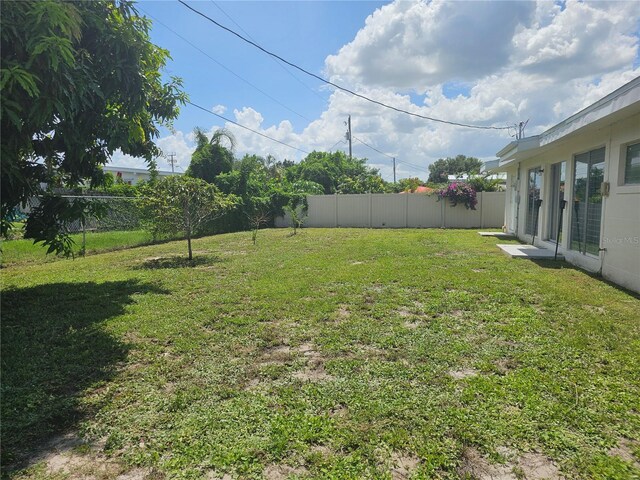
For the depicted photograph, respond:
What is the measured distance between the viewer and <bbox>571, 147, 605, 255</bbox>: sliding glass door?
22.7ft

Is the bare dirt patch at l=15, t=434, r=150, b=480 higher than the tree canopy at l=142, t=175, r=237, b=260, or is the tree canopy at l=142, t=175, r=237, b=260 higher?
the tree canopy at l=142, t=175, r=237, b=260

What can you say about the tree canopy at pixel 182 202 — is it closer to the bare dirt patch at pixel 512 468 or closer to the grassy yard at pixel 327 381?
the grassy yard at pixel 327 381

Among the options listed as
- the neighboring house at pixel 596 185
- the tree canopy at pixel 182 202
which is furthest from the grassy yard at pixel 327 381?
the tree canopy at pixel 182 202

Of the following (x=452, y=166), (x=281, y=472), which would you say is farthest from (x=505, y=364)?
(x=452, y=166)

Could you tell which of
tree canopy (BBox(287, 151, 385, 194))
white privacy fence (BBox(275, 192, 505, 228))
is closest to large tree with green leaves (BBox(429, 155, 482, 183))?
tree canopy (BBox(287, 151, 385, 194))

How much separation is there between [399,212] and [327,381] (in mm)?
15706

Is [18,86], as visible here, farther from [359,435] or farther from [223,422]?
[359,435]

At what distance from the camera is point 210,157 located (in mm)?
19562

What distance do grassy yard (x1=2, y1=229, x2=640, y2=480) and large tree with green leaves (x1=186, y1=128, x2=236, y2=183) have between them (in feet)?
46.4

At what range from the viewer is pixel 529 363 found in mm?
3221

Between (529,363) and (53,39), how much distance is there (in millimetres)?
4456

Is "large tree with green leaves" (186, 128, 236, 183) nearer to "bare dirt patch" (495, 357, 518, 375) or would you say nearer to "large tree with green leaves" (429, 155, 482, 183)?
"bare dirt patch" (495, 357, 518, 375)

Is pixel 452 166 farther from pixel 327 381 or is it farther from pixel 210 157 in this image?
pixel 327 381

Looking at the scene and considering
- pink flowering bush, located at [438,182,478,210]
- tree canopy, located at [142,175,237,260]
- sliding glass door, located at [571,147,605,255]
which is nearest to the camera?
sliding glass door, located at [571,147,605,255]
